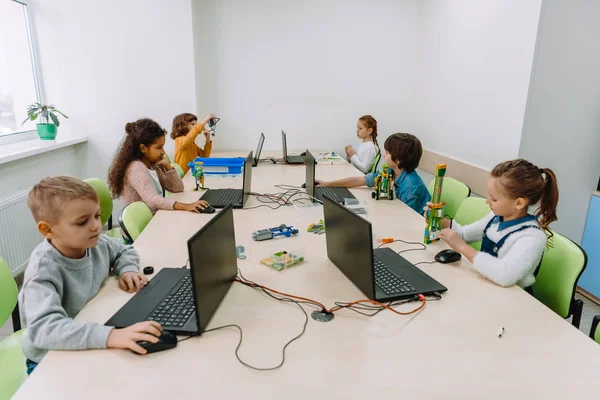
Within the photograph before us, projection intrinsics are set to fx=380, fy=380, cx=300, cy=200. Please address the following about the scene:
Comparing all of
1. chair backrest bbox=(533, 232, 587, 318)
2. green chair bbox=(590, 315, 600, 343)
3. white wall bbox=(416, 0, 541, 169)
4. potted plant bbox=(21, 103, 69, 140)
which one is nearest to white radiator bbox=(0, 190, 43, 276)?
potted plant bbox=(21, 103, 69, 140)

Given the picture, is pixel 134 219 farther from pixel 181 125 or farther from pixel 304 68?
pixel 304 68

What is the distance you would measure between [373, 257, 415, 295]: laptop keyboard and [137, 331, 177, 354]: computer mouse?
26.0 inches

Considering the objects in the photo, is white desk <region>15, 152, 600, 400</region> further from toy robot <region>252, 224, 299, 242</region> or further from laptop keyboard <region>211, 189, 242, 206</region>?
laptop keyboard <region>211, 189, 242, 206</region>

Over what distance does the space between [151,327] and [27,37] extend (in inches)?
165

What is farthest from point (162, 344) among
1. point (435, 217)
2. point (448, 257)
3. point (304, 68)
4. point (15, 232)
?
point (304, 68)

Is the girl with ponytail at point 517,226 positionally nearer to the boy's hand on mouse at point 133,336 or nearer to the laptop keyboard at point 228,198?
the boy's hand on mouse at point 133,336

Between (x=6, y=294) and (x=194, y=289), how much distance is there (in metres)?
0.87

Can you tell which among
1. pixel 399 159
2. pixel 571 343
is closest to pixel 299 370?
pixel 571 343

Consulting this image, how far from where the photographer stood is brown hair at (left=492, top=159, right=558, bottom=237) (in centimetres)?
142

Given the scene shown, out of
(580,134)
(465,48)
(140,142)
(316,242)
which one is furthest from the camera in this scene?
(465,48)

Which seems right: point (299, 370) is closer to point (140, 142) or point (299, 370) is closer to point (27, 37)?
point (140, 142)

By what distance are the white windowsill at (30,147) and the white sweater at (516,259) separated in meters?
3.05

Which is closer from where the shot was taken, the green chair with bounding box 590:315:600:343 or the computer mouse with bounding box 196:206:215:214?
the green chair with bounding box 590:315:600:343

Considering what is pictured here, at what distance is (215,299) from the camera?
1.15 metres
